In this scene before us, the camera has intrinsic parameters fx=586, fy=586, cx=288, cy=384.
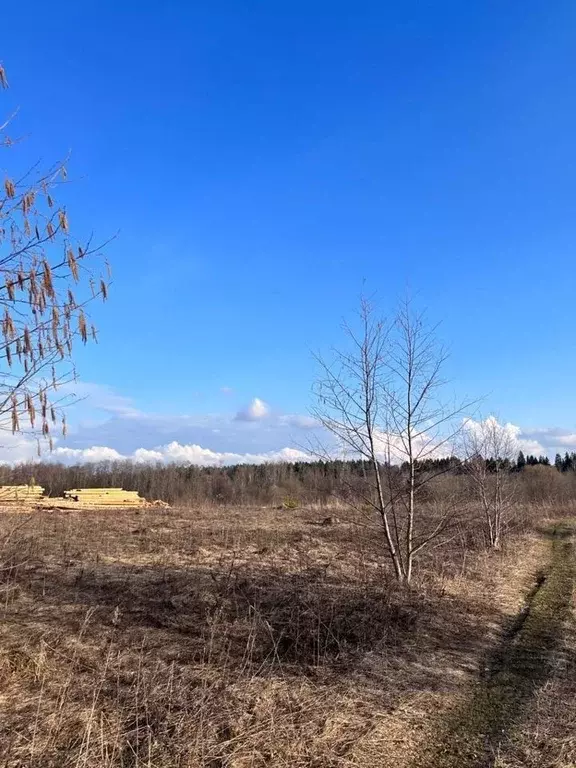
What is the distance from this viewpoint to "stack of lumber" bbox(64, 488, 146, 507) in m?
32.8

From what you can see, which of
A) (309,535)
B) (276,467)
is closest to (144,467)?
(276,467)

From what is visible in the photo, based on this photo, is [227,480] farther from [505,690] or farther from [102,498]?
[505,690]

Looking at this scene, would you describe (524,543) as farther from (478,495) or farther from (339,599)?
(339,599)

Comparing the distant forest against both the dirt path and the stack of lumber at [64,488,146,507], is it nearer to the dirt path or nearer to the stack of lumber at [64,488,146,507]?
the stack of lumber at [64,488,146,507]

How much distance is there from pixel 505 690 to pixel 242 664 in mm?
2664

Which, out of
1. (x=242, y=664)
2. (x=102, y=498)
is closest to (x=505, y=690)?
(x=242, y=664)

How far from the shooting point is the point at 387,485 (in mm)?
11094

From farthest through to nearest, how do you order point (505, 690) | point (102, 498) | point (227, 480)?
point (227, 480), point (102, 498), point (505, 690)

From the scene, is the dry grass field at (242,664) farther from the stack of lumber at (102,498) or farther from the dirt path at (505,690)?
the stack of lumber at (102,498)

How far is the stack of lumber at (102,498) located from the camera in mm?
32812

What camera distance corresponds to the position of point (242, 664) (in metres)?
5.96

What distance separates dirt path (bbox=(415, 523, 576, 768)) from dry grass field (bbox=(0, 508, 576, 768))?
12 centimetres

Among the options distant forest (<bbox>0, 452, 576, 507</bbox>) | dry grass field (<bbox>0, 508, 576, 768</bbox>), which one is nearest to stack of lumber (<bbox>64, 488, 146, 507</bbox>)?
distant forest (<bbox>0, 452, 576, 507</bbox>)

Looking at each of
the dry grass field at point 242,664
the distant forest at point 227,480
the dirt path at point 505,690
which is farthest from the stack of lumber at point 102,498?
the dirt path at point 505,690
